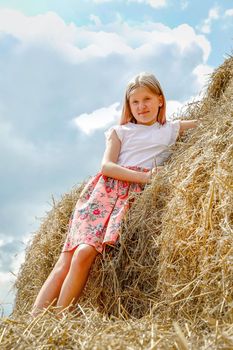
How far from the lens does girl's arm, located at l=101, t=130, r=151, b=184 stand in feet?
9.51

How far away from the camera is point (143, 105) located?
3.24 meters

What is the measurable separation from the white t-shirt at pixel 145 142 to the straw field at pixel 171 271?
0.09m

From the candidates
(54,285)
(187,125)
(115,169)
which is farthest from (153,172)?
(54,285)

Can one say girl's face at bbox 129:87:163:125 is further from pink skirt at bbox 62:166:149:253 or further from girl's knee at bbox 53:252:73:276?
girl's knee at bbox 53:252:73:276

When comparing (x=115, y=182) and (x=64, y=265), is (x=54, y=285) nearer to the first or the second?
(x=64, y=265)

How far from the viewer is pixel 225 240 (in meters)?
2.05

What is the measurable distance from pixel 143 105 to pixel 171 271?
1.18m

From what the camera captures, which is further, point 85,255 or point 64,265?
point 64,265

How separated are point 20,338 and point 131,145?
162 cm

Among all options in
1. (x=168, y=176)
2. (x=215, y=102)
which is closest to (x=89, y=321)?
(x=168, y=176)

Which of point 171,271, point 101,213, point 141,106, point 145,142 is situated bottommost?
point 171,271

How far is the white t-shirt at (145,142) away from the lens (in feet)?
10.2

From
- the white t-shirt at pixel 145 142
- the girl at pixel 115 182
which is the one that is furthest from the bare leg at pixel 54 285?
the white t-shirt at pixel 145 142

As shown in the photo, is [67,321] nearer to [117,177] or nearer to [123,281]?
[123,281]
